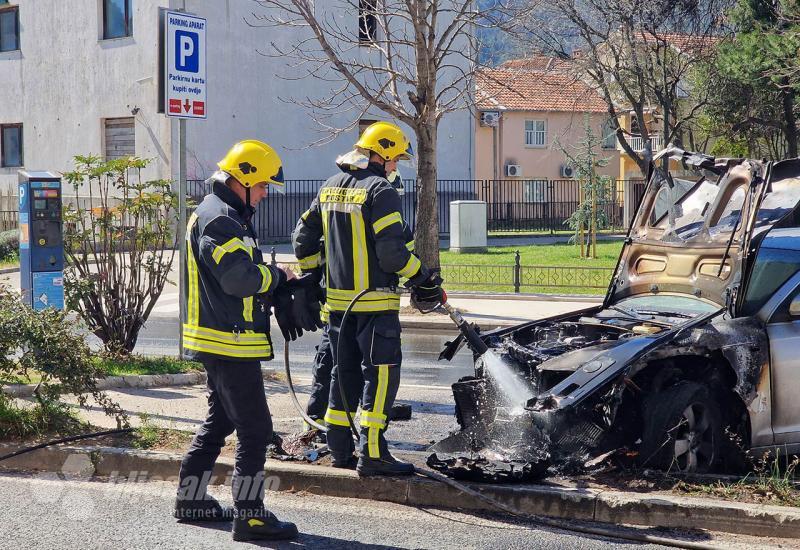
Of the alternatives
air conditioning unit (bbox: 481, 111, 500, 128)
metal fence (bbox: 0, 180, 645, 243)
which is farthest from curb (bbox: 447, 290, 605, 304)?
air conditioning unit (bbox: 481, 111, 500, 128)

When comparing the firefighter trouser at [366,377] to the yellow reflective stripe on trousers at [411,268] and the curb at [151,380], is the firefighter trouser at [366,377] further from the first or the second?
the curb at [151,380]

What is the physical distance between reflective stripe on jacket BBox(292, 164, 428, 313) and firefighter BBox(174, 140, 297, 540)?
773 mm

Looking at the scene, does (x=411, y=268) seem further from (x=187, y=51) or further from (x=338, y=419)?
(x=187, y=51)

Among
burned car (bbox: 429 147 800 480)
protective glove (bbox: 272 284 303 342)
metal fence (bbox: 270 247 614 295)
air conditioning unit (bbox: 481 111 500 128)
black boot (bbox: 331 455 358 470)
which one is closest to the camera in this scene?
burned car (bbox: 429 147 800 480)

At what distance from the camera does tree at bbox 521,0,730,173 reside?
22.8 meters

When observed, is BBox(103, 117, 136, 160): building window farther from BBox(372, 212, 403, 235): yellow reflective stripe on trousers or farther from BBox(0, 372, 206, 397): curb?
BBox(372, 212, 403, 235): yellow reflective stripe on trousers

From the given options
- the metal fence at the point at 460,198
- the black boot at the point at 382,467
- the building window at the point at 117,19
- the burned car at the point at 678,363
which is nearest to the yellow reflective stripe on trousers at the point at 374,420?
the black boot at the point at 382,467

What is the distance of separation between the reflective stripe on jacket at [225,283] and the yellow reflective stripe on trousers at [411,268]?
91 cm

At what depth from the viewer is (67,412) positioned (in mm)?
6926

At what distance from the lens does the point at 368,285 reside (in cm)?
596

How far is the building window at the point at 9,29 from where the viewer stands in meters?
29.9

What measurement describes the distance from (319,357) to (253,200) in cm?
183

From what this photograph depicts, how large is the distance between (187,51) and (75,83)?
2065 centimetres

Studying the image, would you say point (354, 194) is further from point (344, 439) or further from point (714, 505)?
point (714, 505)
